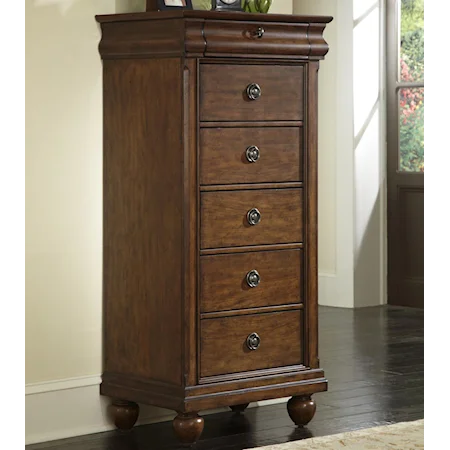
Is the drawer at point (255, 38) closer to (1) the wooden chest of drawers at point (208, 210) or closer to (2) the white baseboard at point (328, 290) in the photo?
(1) the wooden chest of drawers at point (208, 210)

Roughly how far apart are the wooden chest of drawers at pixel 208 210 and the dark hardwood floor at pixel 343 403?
13 cm

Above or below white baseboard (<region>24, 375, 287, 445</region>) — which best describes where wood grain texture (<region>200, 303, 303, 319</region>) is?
above

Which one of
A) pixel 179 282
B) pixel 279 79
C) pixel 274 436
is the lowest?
pixel 274 436

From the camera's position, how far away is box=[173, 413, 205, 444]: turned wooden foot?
278 cm

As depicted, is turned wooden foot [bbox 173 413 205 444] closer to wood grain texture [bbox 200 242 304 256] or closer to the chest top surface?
wood grain texture [bbox 200 242 304 256]

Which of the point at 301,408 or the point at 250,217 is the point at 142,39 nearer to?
the point at 250,217

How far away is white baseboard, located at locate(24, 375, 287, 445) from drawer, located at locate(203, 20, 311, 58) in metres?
1.13

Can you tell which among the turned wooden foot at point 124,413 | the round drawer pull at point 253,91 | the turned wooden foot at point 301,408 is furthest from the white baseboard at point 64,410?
the round drawer pull at point 253,91

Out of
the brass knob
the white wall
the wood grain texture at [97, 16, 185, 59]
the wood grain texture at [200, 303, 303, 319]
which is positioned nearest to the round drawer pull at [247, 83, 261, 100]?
the brass knob

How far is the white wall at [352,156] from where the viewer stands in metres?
6.00
